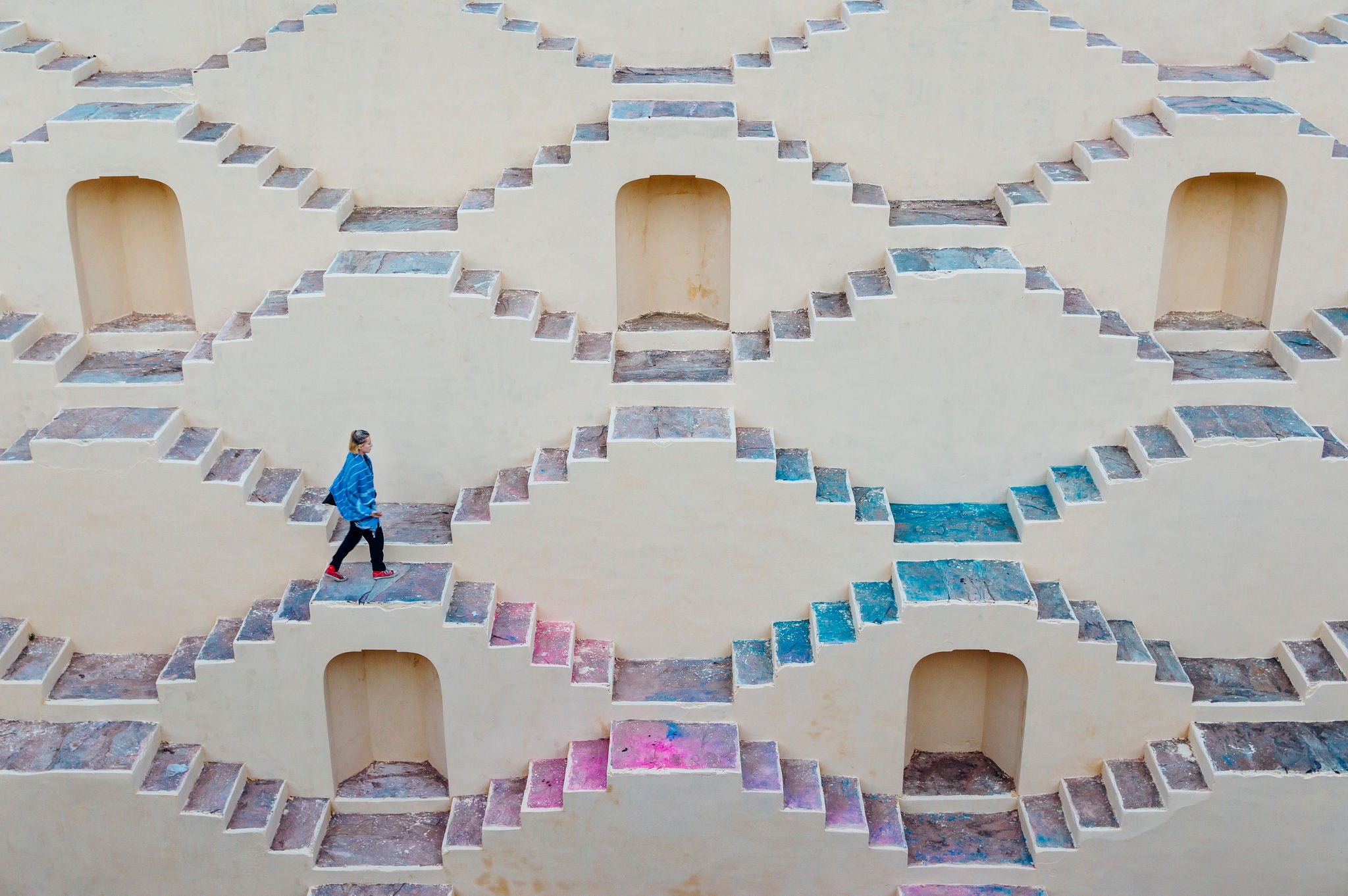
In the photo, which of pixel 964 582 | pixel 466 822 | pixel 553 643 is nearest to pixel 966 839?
pixel 964 582

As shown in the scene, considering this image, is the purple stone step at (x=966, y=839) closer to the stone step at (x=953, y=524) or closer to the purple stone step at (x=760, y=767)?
the purple stone step at (x=760, y=767)

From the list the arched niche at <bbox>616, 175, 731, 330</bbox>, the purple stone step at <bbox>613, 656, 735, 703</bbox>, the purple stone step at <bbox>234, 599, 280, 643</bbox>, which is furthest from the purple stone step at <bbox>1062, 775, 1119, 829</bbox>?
the purple stone step at <bbox>234, 599, 280, 643</bbox>

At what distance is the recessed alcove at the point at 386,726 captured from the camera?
516 inches

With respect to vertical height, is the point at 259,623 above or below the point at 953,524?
below

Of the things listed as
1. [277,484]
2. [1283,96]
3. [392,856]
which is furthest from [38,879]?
[1283,96]

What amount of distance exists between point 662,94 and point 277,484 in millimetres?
4978

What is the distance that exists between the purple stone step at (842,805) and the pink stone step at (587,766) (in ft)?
6.23

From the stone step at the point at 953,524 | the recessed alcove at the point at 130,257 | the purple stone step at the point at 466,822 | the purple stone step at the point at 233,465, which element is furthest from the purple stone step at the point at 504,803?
the recessed alcove at the point at 130,257

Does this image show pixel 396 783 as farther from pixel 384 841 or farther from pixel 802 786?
pixel 802 786

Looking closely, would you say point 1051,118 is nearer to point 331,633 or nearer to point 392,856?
point 331,633

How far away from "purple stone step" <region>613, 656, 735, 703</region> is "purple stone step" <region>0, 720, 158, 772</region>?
409cm

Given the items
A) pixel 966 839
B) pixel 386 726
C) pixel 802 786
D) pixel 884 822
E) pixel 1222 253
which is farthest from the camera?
pixel 1222 253

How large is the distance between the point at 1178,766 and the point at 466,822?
6148 millimetres

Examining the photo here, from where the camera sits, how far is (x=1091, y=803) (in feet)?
41.4
